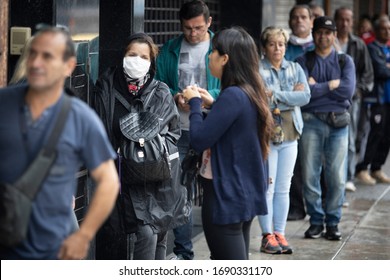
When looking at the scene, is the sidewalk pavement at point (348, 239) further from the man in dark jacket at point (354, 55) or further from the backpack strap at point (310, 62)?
the backpack strap at point (310, 62)

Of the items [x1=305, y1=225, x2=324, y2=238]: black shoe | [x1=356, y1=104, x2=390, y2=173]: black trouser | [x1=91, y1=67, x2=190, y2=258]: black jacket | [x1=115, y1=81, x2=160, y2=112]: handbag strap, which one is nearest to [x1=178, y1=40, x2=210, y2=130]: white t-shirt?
[x1=91, y1=67, x2=190, y2=258]: black jacket

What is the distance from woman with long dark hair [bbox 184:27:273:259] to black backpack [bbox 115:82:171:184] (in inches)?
29.6

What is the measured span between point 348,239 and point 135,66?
351 cm

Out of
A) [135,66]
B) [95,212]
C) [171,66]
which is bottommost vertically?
[95,212]

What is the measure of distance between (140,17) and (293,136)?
65.0 inches

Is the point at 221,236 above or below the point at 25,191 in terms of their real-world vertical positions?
below

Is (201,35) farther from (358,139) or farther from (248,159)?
(358,139)

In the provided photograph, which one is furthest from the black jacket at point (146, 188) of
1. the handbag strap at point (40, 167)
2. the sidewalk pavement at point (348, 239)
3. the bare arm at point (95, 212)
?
the handbag strap at point (40, 167)

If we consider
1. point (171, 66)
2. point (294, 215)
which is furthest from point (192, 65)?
point (294, 215)

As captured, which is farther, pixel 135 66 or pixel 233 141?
pixel 135 66

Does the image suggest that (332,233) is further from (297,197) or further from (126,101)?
(126,101)

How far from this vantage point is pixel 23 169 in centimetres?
382

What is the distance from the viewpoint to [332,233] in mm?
8664

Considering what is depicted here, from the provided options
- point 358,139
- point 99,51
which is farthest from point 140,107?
point 358,139
